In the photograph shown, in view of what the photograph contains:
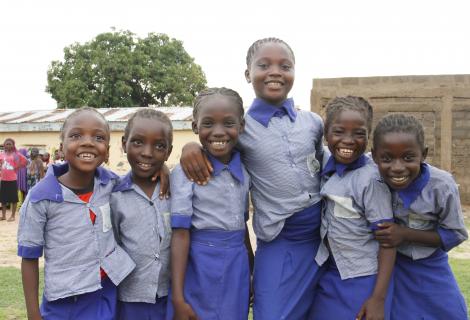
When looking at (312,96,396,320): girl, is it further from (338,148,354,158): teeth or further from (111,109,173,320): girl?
(111,109,173,320): girl

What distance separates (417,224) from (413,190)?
17cm

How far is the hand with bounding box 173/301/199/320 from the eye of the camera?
2102 mm

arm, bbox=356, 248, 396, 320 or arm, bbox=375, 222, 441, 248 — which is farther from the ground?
arm, bbox=375, 222, 441, 248

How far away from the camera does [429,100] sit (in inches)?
361

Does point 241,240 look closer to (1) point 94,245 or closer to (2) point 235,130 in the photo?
(2) point 235,130

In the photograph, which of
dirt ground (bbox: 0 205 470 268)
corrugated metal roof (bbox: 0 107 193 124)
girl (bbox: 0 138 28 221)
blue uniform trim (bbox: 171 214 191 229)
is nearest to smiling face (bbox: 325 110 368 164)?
blue uniform trim (bbox: 171 214 191 229)

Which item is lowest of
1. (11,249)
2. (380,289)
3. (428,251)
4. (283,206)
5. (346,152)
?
(11,249)

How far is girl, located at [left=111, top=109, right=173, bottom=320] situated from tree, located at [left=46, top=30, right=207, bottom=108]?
21163mm

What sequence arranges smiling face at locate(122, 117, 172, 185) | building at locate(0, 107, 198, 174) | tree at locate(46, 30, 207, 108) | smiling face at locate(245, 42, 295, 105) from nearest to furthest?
smiling face at locate(122, 117, 172, 185) < smiling face at locate(245, 42, 295, 105) < building at locate(0, 107, 198, 174) < tree at locate(46, 30, 207, 108)

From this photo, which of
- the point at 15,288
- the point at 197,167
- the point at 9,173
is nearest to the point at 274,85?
the point at 197,167

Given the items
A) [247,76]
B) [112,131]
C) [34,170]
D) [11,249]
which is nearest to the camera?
[247,76]

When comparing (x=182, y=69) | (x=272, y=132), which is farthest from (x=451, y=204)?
(x=182, y=69)

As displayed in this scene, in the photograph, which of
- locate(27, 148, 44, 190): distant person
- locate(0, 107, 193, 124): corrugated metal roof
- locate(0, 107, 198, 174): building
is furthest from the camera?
locate(0, 107, 193, 124): corrugated metal roof

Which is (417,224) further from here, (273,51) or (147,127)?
(147,127)
